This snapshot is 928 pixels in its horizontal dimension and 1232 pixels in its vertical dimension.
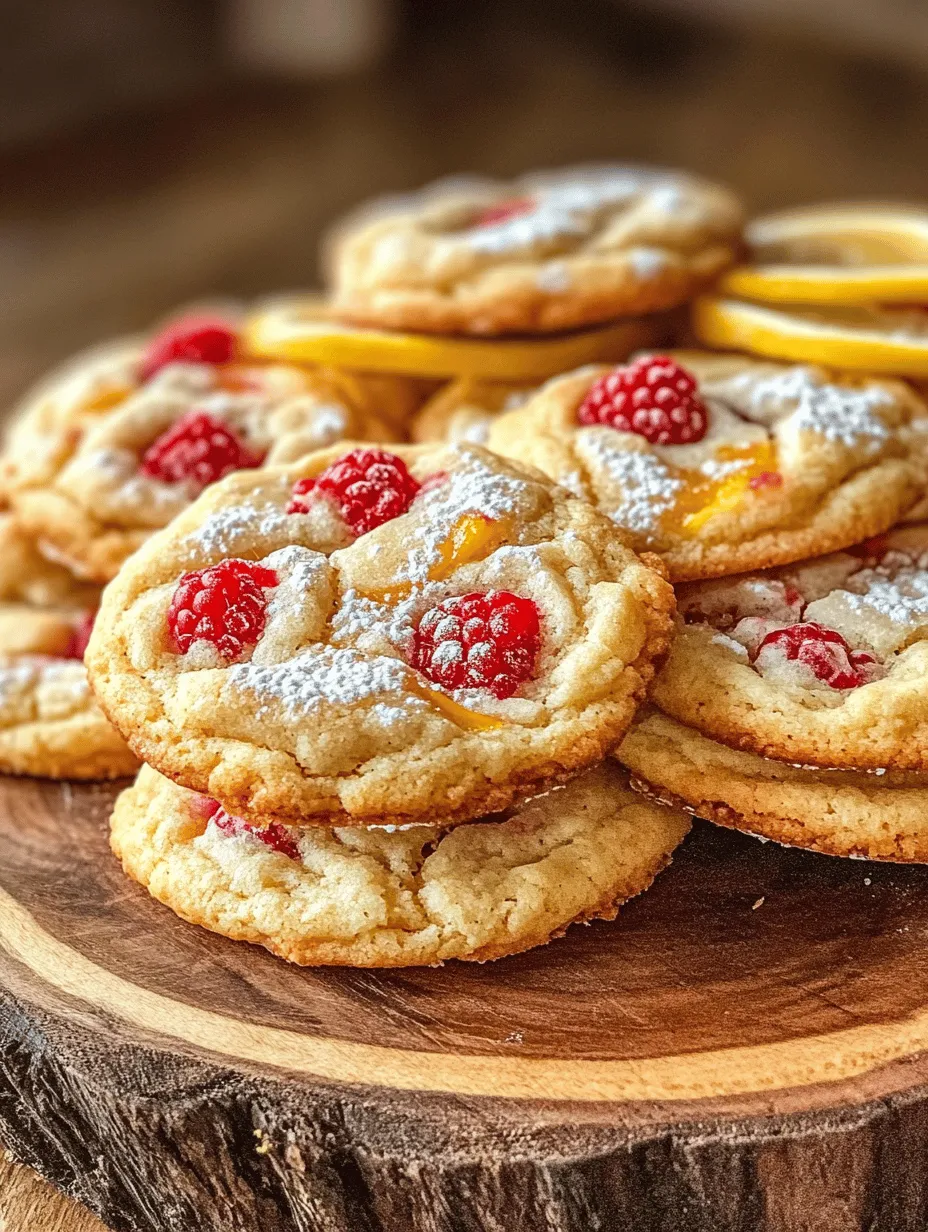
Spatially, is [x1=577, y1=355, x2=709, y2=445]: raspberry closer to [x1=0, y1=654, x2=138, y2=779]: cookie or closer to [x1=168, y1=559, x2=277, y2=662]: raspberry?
[x1=168, y1=559, x2=277, y2=662]: raspberry

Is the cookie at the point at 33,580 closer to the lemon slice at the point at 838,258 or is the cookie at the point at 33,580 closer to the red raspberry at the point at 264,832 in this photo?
the red raspberry at the point at 264,832

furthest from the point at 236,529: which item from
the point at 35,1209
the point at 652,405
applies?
the point at 35,1209

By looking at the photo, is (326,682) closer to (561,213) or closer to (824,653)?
(824,653)

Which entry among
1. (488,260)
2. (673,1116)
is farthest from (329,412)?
(673,1116)

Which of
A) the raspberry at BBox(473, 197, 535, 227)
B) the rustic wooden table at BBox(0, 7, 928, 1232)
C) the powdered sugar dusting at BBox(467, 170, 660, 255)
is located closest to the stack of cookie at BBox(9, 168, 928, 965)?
the powdered sugar dusting at BBox(467, 170, 660, 255)

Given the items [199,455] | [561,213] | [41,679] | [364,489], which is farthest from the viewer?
[561,213]

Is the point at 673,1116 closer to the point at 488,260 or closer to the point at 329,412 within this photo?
the point at 329,412
